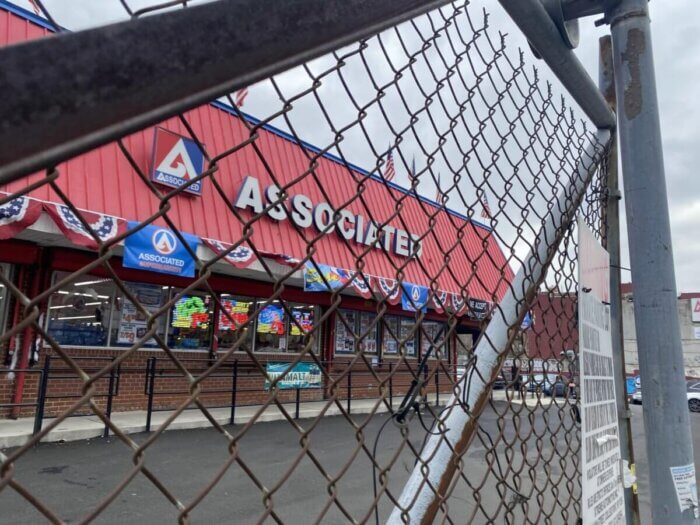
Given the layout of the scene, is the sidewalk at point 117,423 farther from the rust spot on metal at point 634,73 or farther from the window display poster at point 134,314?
the rust spot on metal at point 634,73

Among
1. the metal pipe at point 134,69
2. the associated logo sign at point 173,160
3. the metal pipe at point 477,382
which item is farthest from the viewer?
the associated logo sign at point 173,160

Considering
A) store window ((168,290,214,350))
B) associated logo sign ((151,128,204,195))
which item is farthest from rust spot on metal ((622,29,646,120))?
store window ((168,290,214,350))

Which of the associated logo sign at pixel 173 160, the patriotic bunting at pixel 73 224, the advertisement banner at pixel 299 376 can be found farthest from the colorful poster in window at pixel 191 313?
the patriotic bunting at pixel 73 224

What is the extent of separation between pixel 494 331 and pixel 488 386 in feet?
0.69

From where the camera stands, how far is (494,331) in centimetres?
180

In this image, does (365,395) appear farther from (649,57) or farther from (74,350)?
(649,57)

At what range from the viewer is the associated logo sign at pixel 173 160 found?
29.4 ft

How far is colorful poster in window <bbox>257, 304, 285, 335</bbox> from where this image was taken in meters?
12.5

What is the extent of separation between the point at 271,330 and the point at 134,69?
12.5m

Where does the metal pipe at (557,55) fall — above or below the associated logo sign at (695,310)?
below

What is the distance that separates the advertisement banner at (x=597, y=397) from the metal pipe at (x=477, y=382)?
0.17 metres

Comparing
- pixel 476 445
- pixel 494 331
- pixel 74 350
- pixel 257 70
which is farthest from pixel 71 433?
pixel 257 70

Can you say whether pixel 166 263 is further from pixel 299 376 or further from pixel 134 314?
pixel 299 376

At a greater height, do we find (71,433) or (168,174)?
(168,174)
